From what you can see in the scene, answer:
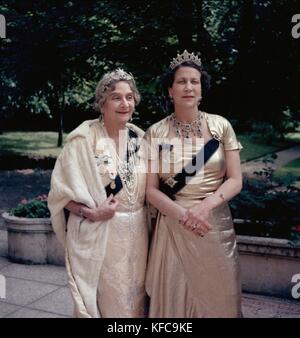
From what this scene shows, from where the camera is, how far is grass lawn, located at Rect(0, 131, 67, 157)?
17.2m

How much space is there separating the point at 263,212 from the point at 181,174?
2619 millimetres

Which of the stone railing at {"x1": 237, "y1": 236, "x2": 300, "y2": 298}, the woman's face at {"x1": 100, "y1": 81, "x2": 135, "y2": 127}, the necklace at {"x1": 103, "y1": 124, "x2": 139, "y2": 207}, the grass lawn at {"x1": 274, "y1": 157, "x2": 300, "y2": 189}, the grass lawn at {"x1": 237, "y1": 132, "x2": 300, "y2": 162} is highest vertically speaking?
the woman's face at {"x1": 100, "y1": 81, "x2": 135, "y2": 127}

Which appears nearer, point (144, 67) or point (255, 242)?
point (255, 242)

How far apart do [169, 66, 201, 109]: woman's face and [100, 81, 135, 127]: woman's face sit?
0.93 feet

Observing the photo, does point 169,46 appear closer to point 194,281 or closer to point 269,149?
point 194,281

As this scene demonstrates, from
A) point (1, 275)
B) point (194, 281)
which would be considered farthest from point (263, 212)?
point (1, 275)

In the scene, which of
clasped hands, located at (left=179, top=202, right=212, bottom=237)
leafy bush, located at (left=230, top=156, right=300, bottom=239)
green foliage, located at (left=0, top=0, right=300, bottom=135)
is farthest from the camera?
green foliage, located at (left=0, top=0, right=300, bottom=135)

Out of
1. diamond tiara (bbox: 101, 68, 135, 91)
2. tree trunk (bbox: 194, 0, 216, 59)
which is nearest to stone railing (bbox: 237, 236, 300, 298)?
diamond tiara (bbox: 101, 68, 135, 91)

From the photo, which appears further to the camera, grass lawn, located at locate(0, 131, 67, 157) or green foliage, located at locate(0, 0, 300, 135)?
grass lawn, located at locate(0, 131, 67, 157)

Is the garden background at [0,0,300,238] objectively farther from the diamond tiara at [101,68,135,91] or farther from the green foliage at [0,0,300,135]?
the diamond tiara at [101,68,135,91]

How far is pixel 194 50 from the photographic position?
7.84 meters

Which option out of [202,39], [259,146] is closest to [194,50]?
[202,39]

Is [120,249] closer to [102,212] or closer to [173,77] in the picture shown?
[102,212]
